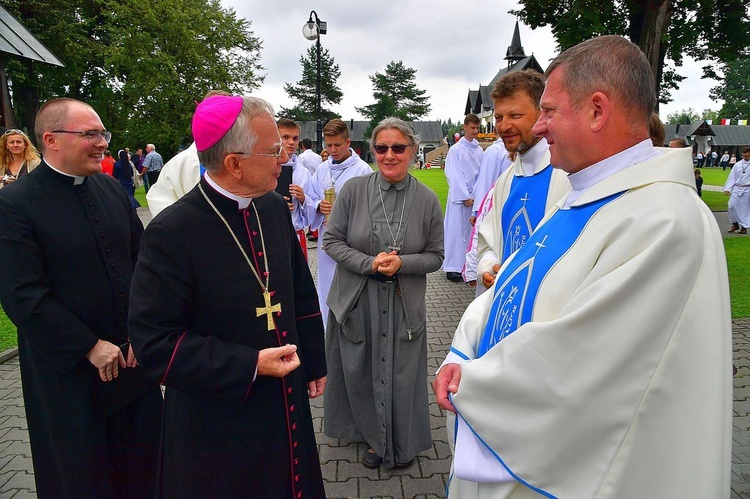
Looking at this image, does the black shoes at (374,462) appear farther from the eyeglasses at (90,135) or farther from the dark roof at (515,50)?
the dark roof at (515,50)

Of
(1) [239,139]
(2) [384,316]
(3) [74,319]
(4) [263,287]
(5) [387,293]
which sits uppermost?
(1) [239,139]

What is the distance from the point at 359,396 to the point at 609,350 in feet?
7.58

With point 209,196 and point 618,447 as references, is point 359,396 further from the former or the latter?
point 618,447

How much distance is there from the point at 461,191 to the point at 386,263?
542 cm

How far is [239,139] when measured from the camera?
→ 1.83 meters

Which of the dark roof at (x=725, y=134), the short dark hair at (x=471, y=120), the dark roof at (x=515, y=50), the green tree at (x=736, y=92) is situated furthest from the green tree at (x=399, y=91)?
the short dark hair at (x=471, y=120)

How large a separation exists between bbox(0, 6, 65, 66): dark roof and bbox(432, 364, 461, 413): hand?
14.5 m

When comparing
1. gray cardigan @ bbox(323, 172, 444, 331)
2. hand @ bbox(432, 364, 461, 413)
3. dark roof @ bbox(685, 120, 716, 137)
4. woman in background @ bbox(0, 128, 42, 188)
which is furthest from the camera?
dark roof @ bbox(685, 120, 716, 137)

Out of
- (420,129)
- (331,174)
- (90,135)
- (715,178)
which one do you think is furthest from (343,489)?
(420,129)

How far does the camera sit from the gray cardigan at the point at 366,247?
3102 mm

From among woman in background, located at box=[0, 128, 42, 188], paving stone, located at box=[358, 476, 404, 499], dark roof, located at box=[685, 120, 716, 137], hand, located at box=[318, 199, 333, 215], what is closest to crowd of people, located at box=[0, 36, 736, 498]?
paving stone, located at box=[358, 476, 404, 499]

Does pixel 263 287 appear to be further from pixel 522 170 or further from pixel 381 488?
pixel 381 488

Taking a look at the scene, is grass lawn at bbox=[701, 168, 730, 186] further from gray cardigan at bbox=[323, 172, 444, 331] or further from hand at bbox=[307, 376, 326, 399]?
hand at bbox=[307, 376, 326, 399]

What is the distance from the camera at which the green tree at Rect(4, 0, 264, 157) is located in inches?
1136
